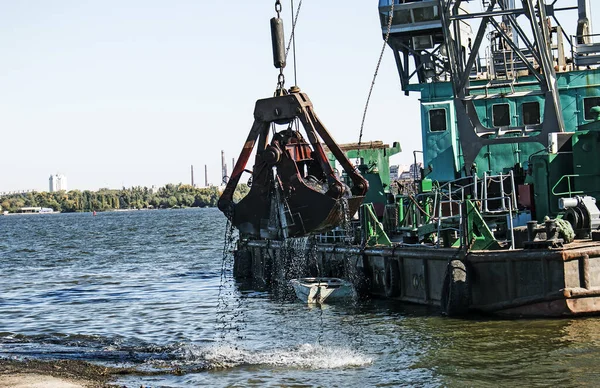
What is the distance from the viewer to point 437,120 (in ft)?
94.8

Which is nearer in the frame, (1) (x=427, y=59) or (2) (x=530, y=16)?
(2) (x=530, y=16)

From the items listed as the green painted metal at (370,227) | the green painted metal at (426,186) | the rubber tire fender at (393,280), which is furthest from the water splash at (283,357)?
the green painted metal at (426,186)

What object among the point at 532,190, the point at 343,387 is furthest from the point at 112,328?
the point at 532,190

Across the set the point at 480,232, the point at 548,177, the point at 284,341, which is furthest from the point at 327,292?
the point at 548,177

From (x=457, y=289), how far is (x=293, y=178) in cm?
717

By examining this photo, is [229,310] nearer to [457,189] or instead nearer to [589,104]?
[457,189]

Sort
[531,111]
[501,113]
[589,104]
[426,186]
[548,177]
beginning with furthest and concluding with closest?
1. [501,113]
2. [531,111]
3. [589,104]
4. [426,186]
5. [548,177]

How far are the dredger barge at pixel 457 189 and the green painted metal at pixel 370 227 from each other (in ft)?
0.15

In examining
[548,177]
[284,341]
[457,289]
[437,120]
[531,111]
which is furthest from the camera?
[437,120]

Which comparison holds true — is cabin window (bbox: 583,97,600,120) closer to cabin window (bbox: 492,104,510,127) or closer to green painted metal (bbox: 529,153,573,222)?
cabin window (bbox: 492,104,510,127)

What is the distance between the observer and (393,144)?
31797 millimetres

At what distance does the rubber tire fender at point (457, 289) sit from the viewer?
18938mm

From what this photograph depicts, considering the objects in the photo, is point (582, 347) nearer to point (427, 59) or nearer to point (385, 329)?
point (385, 329)

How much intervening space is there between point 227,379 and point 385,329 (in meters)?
5.27
